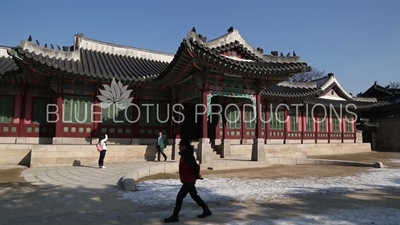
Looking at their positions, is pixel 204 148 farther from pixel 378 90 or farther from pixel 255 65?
pixel 378 90

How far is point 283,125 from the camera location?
23312mm

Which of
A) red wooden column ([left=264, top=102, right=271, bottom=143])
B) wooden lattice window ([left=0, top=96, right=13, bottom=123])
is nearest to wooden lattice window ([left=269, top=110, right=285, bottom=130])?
red wooden column ([left=264, top=102, right=271, bottom=143])

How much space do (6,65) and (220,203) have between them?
15.9 meters

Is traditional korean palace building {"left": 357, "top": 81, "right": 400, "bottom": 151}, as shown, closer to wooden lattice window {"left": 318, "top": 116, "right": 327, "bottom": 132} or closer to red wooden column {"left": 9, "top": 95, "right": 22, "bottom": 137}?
wooden lattice window {"left": 318, "top": 116, "right": 327, "bottom": 132}

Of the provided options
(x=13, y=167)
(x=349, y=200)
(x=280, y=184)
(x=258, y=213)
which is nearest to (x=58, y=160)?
(x=13, y=167)

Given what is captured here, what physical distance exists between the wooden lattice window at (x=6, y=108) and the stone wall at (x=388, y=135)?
33822 millimetres

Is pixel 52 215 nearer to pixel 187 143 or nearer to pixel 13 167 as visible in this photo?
pixel 187 143

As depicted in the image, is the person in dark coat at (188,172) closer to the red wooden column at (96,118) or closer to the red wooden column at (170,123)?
the red wooden column at (96,118)

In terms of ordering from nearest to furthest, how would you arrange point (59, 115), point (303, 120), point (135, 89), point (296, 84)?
1. point (59, 115)
2. point (135, 89)
3. point (303, 120)
4. point (296, 84)

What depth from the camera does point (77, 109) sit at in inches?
619

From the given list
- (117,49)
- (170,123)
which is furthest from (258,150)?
(117,49)

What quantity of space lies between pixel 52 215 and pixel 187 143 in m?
2.94

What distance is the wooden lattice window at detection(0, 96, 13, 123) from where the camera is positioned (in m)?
15.2

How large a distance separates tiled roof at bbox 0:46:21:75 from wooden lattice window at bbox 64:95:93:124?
279cm
